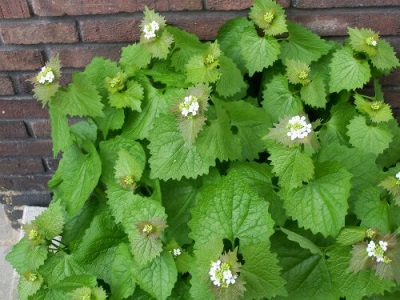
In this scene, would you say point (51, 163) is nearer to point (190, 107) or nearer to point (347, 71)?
point (190, 107)

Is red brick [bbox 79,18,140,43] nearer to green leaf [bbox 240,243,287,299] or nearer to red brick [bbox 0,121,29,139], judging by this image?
red brick [bbox 0,121,29,139]

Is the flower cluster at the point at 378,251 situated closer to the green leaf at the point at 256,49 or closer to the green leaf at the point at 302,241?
the green leaf at the point at 302,241

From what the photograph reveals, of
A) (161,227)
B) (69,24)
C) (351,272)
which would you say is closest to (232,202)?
(161,227)

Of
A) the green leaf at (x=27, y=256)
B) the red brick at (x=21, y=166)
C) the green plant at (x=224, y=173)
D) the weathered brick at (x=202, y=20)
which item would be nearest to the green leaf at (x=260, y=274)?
the green plant at (x=224, y=173)

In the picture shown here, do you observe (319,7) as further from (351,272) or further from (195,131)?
(351,272)

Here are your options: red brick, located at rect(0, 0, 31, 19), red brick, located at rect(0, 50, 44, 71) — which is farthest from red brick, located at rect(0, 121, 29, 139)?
red brick, located at rect(0, 0, 31, 19)

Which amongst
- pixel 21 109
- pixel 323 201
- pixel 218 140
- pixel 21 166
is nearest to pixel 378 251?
pixel 323 201

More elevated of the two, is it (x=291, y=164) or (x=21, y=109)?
(x=21, y=109)
